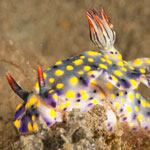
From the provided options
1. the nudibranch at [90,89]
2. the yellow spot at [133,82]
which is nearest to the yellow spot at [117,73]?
the nudibranch at [90,89]

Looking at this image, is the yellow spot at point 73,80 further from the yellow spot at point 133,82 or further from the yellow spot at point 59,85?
the yellow spot at point 133,82

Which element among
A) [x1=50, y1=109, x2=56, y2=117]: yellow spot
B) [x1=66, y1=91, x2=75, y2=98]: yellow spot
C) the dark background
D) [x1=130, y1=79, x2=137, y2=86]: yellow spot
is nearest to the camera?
[x1=50, y1=109, x2=56, y2=117]: yellow spot

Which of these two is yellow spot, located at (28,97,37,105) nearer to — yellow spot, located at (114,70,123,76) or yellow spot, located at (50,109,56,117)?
yellow spot, located at (50,109,56,117)

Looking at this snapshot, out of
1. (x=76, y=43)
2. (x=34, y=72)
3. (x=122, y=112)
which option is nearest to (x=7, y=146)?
(x=34, y=72)

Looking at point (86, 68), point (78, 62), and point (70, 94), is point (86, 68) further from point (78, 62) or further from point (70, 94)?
point (70, 94)

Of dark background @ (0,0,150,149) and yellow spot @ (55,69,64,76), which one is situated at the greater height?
dark background @ (0,0,150,149)

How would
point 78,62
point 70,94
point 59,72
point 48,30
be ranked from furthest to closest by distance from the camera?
point 48,30
point 78,62
point 59,72
point 70,94

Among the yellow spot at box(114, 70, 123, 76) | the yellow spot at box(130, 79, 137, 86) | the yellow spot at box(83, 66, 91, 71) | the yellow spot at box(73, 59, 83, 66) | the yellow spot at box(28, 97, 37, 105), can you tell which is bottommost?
the yellow spot at box(28, 97, 37, 105)

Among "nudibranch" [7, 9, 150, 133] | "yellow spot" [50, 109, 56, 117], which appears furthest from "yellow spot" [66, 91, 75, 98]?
"yellow spot" [50, 109, 56, 117]

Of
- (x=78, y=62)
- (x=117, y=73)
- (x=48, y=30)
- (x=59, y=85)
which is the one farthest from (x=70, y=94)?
(x=48, y=30)
